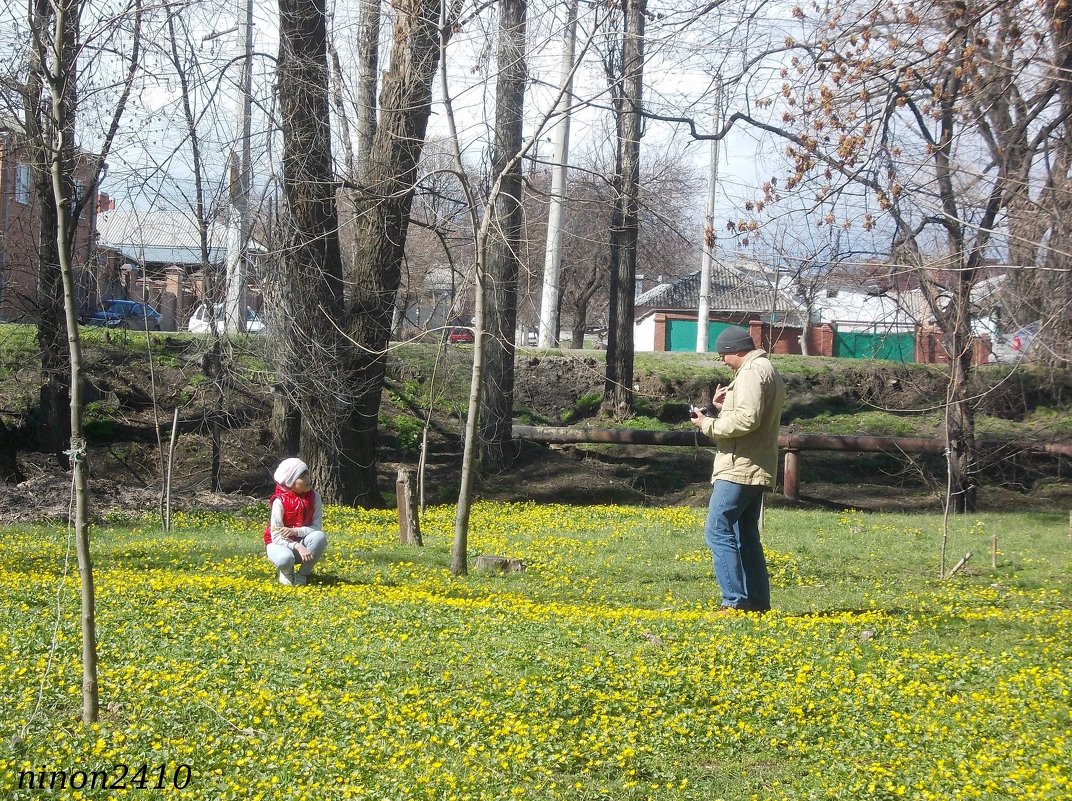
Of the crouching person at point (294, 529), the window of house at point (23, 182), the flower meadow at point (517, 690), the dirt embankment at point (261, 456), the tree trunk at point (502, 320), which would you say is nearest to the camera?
the flower meadow at point (517, 690)

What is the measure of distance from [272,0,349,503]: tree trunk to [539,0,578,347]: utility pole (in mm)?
3123

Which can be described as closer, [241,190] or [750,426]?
[750,426]

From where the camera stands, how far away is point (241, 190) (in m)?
13.1

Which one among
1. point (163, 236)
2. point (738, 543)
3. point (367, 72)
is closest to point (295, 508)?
point (738, 543)

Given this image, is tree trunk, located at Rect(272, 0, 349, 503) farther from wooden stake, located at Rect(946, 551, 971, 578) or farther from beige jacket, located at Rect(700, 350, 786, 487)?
wooden stake, located at Rect(946, 551, 971, 578)

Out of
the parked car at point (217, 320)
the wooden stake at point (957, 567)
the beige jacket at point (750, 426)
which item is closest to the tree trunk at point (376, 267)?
the parked car at point (217, 320)

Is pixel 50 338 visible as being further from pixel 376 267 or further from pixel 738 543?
pixel 738 543

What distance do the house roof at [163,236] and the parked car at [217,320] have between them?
75 cm

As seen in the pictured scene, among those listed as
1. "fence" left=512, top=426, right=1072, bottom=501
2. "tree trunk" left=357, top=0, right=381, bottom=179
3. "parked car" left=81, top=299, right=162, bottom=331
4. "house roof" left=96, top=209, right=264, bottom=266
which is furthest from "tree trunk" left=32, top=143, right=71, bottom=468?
"fence" left=512, top=426, right=1072, bottom=501

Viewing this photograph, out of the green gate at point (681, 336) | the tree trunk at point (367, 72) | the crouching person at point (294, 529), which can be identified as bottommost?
the crouching person at point (294, 529)

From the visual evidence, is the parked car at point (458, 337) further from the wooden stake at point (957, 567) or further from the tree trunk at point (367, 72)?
the wooden stake at point (957, 567)

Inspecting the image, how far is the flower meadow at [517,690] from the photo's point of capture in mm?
4301

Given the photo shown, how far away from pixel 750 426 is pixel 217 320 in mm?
8763

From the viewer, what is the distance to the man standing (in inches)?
292
